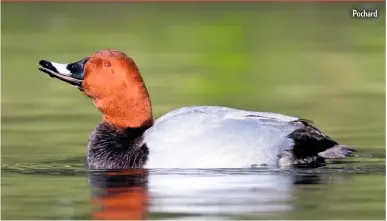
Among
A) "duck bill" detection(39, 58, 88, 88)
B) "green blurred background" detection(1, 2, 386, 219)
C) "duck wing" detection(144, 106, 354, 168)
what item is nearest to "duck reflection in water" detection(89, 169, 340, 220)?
"duck wing" detection(144, 106, 354, 168)

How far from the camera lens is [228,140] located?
35.7 feet

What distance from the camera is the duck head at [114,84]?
11.4 metres

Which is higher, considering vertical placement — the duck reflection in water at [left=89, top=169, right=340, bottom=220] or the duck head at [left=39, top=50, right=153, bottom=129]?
the duck head at [left=39, top=50, right=153, bottom=129]

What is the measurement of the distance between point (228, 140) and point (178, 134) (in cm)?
39

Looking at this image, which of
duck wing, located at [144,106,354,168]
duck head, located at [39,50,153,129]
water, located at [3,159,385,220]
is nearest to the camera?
A: water, located at [3,159,385,220]

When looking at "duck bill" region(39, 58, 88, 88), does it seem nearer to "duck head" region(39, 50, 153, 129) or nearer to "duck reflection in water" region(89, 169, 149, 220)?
"duck head" region(39, 50, 153, 129)

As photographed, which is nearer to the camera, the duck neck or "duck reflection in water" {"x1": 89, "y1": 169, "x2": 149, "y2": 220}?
"duck reflection in water" {"x1": 89, "y1": 169, "x2": 149, "y2": 220}

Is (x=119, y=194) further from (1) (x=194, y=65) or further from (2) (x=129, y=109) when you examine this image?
(1) (x=194, y=65)

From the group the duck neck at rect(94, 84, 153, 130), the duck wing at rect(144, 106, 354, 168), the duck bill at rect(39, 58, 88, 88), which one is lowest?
the duck wing at rect(144, 106, 354, 168)

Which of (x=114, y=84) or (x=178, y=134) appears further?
(x=114, y=84)

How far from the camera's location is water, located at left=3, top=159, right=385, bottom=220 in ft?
30.0

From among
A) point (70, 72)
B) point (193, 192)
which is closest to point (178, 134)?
point (193, 192)

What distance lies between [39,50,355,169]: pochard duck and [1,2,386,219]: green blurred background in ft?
1.49

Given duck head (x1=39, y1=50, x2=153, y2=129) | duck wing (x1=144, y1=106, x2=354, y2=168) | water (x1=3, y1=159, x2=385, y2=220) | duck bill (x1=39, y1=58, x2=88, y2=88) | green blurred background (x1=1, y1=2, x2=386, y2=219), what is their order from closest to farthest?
1. water (x1=3, y1=159, x2=385, y2=220)
2. duck wing (x1=144, y1=106, x2=354, y2=168)
3. duck head (x1=39, y1=50, x2=153, y2=129)
4. duck bill (x1=39, y1=58, x2=88, y2=88)
5. green blurred background (x1=1, y1=2, x2=386, y2=219)
